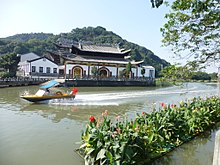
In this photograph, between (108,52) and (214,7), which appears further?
(108,52)

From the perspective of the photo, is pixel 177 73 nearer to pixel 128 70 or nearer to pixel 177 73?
pixel 177 73

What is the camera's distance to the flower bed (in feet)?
13.5

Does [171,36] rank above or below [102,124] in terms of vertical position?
above

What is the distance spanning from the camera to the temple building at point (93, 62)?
119ft

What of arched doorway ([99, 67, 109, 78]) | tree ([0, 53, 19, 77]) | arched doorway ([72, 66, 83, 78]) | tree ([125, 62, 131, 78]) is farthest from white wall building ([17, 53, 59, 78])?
tree ([125, 62, 131, 78])

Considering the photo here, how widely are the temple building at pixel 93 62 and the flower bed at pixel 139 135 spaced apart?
93.9 feet

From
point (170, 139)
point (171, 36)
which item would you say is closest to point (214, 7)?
point (171, 36)

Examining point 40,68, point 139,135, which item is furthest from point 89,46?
point 139,135

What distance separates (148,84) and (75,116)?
1193 inches

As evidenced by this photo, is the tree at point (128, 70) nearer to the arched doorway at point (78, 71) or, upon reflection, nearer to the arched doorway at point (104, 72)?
the arched doorway at point (104, 72)

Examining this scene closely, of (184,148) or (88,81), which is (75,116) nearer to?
(184,148)

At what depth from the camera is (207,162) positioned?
490 cm

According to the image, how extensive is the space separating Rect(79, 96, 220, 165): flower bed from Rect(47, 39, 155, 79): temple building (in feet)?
93.9

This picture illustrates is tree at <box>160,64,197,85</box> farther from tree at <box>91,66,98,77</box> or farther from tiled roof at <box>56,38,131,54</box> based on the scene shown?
tiled roof at <box>56,38,131,54</box>
